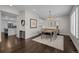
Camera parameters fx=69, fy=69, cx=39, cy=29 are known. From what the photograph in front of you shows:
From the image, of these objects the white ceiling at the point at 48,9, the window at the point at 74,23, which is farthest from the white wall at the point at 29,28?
the window at the point at 74,23

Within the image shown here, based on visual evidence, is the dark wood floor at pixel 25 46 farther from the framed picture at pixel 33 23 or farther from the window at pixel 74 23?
the framed picture at pixel 33 23

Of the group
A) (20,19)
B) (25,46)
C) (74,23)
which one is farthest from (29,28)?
(74,23)

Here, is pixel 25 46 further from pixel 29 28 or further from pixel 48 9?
pixel 48 9

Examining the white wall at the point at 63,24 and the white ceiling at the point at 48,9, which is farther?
the white wall at the point at 63,24

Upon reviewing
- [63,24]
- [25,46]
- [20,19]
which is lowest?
[25,46]

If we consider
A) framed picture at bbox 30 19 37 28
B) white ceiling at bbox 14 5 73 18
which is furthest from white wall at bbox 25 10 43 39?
white ceiling at bbox 14 5 73 18

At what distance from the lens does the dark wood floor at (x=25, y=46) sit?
6.33ft

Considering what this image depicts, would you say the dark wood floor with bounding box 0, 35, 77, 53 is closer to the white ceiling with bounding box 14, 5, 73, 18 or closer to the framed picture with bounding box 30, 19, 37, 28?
the framed picture with bounding box 30, 19, 37, 28

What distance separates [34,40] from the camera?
214cm

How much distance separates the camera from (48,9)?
195 centimetres

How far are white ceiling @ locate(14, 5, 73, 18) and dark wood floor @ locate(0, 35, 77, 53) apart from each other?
753 mm

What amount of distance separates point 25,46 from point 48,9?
1270mm

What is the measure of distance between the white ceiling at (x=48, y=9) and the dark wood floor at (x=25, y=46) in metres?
0.75
